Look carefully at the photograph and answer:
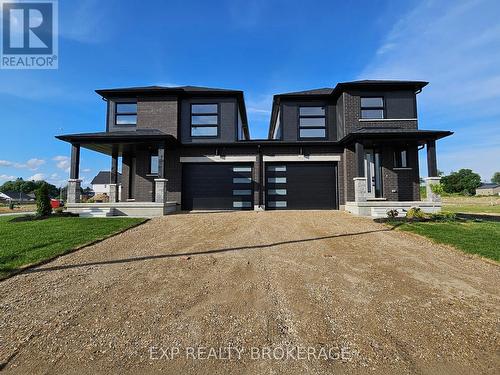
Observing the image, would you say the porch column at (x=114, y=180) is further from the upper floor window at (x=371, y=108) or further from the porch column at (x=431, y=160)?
the porch column at (x=431, y=160)

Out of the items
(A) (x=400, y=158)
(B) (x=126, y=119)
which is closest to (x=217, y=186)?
(B) (x=126, y=119)

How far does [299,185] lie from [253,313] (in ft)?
37.8

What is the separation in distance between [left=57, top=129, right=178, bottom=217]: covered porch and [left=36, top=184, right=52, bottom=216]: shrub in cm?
72

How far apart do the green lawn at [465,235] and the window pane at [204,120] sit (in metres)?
10.7

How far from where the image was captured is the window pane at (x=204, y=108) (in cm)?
1455

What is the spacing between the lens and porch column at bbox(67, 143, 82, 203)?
11.5 metres

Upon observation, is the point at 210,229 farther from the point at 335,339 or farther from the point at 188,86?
the point at 188,86

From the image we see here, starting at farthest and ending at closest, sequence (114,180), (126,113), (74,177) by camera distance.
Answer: (114,180)
(126,113)
(74,177)

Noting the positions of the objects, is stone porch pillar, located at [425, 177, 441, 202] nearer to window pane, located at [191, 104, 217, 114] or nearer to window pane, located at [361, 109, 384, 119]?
window pane, located at [361, 109, 384, 119]

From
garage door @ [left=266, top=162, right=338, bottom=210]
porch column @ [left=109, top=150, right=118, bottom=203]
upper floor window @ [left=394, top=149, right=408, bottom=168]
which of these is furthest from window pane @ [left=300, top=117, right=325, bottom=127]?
porch column @ [left=109, top=150, right=118, bottom=203]

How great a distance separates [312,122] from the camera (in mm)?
14508

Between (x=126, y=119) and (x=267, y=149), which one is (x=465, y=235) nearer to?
(x=267, y=149)

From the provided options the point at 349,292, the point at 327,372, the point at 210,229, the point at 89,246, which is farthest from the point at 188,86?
the point at 327,372

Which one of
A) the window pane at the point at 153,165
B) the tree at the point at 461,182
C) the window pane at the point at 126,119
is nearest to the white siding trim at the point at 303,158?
the window pane at the point at 153,165
